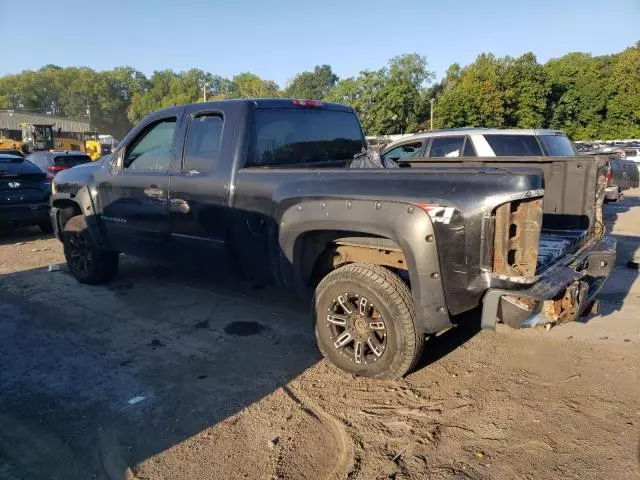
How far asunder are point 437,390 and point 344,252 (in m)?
1.22

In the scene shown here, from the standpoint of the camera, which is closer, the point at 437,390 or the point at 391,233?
A: the point at 391,233

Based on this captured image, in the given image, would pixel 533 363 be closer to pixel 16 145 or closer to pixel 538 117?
pixel 16 145

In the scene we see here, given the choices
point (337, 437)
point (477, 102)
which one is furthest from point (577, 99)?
point (337, 437)

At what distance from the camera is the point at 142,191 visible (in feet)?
17.0

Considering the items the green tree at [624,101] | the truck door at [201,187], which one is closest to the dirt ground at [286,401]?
the truck door at [201,187]

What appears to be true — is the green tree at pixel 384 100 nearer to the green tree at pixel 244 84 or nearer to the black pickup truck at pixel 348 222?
the green tree at pixel 244 84

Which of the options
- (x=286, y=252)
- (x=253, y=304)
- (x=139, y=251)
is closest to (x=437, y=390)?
(x=286, y=252)

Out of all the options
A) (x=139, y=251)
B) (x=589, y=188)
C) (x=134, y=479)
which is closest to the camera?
(x=134, y=479)

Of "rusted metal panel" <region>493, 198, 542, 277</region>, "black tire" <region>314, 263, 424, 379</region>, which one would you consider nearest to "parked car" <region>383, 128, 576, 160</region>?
"black tire" <region>314, 263, 424, 379</region>

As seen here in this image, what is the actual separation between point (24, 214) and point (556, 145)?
31.1ft

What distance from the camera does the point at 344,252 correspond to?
3998 mm

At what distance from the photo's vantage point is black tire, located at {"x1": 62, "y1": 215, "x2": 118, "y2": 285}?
20.1 ft

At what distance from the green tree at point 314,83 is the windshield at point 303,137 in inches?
4241

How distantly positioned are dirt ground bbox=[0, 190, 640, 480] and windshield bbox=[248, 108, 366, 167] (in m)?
1.59
